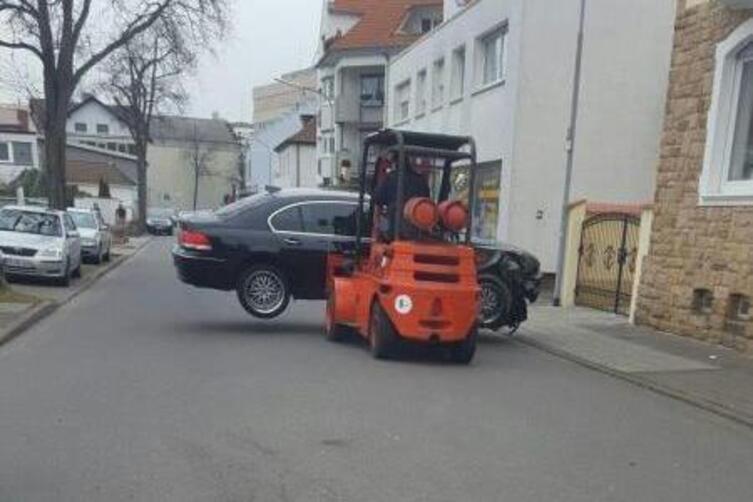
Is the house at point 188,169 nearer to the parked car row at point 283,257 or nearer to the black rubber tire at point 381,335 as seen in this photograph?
the parked car row at point 283,257

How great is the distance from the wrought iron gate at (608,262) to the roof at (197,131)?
92.8 m

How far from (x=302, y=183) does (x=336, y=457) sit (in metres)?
64.1

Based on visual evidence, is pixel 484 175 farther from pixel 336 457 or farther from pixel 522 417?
pixel 336 457

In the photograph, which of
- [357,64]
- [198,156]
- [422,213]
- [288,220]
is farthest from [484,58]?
[198,156]

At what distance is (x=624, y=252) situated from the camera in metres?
16.4

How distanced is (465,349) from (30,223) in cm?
1240

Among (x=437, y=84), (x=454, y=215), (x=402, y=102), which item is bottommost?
(x=454, y=215)

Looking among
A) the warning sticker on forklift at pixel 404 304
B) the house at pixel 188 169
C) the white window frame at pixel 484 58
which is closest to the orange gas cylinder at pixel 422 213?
the warning sticker on forklift at pixel 404 304

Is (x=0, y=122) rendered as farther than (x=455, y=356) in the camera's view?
Yes

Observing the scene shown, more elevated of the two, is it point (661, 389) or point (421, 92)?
point (421, 92)

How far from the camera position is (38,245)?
1842 cm

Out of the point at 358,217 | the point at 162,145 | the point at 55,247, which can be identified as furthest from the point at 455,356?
the point at 162,145

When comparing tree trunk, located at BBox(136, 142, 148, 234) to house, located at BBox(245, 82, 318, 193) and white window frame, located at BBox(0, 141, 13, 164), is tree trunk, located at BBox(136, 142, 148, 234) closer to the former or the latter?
white window frame, located at BBox(0, 141, 13, 164)

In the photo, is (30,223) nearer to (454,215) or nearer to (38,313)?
(38,313)
